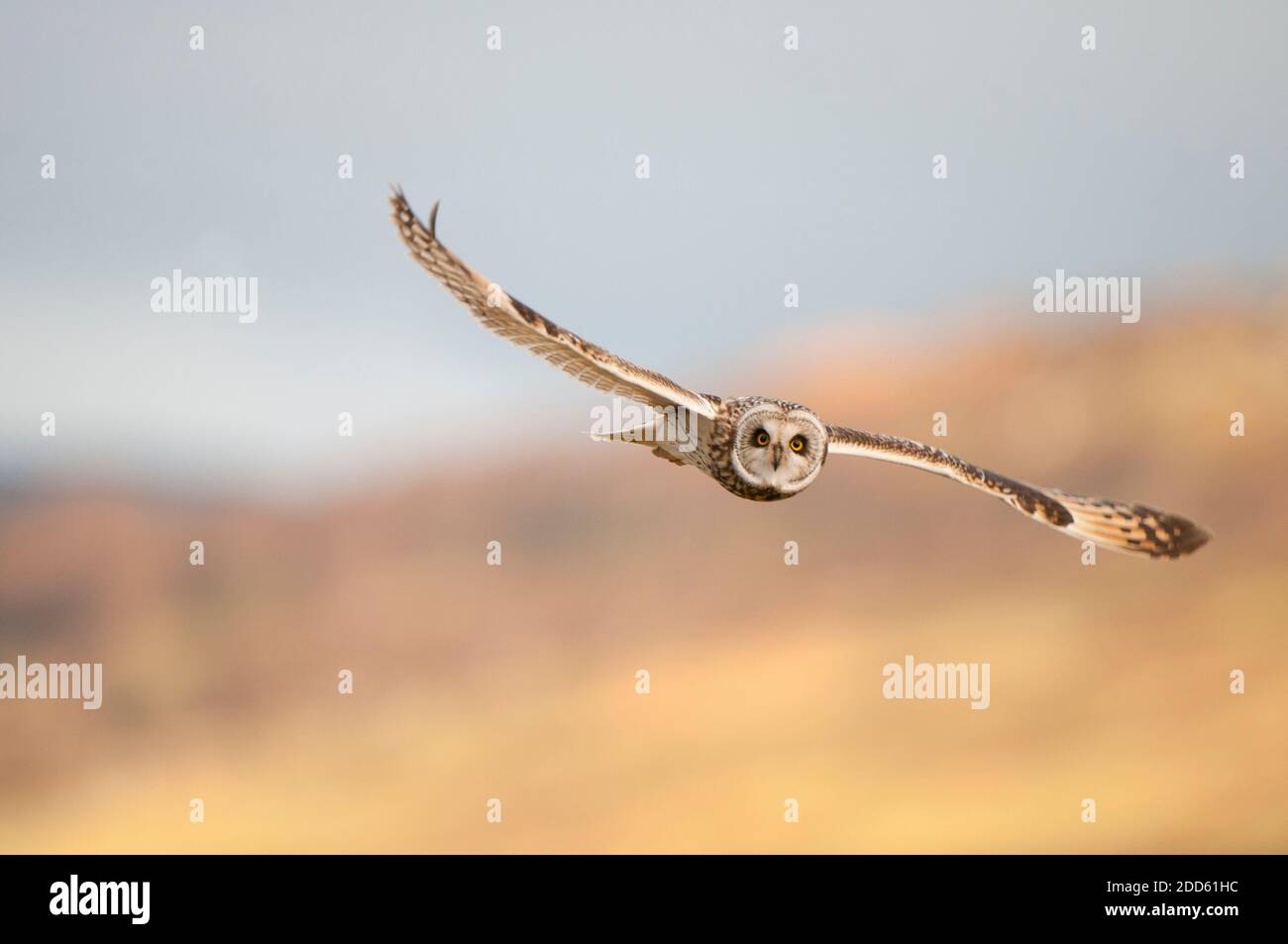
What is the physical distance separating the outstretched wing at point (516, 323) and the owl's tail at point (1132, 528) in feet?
10.9

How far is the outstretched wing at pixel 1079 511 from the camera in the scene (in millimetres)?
8711

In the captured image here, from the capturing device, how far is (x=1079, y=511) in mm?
9328

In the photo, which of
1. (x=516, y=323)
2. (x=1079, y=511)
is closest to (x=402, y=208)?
(x=516, y=323)

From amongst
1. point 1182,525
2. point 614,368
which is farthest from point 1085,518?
point 614,368

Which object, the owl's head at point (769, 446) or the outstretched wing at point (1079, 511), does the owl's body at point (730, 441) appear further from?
the outstretched wing at point (1079, 511)

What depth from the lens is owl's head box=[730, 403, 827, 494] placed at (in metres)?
7.88

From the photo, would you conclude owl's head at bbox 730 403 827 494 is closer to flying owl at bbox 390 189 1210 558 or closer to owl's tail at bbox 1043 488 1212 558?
flying owl at bbox 390 189 1210 558

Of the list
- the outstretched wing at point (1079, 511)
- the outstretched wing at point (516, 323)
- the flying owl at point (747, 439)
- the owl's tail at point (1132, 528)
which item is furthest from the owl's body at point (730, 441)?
the owl's tail at point (1132, 528)

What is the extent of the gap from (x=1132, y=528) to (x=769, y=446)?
3.00 metres

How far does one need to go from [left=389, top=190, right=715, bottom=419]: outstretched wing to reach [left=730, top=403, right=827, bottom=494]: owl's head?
546mm

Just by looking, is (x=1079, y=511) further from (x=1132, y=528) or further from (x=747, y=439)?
(x=747, y=439)

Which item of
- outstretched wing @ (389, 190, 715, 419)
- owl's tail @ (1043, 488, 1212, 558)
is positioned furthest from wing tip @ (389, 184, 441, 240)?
owl's tail @ (1043, 488, 1212, 558)
